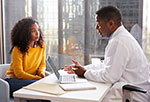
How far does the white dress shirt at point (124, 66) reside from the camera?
165 centimetres

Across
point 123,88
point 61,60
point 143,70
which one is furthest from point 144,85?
point 61,60

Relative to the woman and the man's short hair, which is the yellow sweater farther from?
the man's short hair

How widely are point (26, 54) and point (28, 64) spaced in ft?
0.39

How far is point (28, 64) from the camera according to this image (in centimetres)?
242

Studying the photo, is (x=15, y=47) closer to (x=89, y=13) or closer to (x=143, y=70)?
(x=89, y=13)

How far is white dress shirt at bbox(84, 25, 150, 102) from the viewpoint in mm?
1651

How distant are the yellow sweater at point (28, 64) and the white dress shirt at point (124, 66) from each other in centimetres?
82

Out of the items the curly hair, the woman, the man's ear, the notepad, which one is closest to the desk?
the notepad

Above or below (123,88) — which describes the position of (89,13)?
above

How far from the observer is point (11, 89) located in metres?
2.20

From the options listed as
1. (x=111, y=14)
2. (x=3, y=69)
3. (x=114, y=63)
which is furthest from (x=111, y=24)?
(x=3, y=69)

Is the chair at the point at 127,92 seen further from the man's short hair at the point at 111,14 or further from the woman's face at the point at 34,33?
the woman's face at the point at 34,33

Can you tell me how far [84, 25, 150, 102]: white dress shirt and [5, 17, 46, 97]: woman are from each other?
0.83 m

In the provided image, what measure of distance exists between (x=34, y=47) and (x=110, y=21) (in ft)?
3.41
